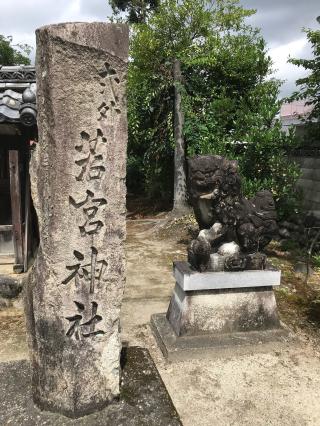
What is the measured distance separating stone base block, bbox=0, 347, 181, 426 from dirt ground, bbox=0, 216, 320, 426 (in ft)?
3.94

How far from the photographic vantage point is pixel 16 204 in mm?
5969

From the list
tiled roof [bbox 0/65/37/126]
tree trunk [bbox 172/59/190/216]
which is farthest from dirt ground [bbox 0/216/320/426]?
tree trunk [bbox 172/59/190/216]

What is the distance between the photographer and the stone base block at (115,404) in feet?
7.22

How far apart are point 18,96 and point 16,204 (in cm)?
158

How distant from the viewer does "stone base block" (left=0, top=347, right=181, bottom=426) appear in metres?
→ 2.20

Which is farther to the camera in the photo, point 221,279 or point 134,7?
point 134,7

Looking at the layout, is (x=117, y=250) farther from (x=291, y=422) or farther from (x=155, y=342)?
(x=155, y=342)

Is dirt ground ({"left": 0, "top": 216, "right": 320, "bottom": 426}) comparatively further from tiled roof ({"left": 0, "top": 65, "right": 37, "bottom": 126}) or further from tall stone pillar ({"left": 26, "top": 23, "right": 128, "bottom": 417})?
tiled roof ({"left": 0, "top": 65, "right": 37, "bottom": 126})

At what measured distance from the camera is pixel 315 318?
18.3 feet

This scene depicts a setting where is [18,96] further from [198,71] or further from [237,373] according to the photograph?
[198,71]

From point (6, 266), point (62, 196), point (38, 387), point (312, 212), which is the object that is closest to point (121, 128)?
point (62, 196)

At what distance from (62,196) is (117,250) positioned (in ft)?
1.47

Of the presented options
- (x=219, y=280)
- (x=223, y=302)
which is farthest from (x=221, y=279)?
(x=223, y=302)

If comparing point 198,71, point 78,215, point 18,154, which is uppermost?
point 198,71
